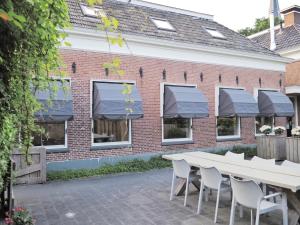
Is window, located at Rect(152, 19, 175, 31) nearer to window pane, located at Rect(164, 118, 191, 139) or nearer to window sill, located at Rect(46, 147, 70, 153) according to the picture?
window pane, located at Rect(164, 118, 191, 139)

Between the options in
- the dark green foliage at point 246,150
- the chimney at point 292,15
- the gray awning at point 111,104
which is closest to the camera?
the gray awning at point 111,104

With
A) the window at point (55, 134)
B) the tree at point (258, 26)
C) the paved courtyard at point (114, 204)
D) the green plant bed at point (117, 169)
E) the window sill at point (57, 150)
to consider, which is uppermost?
the tree at point (258, 26)

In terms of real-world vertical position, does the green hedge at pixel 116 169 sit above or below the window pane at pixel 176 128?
below

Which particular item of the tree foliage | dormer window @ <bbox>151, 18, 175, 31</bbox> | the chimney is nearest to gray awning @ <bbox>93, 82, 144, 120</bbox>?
dormer window @ <bbox>151, 18, 175, 31</bbox>

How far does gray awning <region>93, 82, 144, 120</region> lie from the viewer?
9.50 m

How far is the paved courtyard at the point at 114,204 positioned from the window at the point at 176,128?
3052mm

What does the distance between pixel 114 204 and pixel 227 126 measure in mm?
8107

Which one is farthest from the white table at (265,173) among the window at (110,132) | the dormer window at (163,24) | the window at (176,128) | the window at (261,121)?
the window at (261,121)

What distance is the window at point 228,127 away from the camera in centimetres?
1301

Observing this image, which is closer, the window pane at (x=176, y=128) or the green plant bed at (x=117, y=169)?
the green plant bed at (x=117, y=169)

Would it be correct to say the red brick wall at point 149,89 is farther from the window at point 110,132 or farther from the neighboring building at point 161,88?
the window at point 110,132

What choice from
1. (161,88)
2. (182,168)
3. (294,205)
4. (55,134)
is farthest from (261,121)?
(294,205)

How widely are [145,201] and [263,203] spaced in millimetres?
2725

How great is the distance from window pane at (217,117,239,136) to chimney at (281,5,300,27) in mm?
10389
